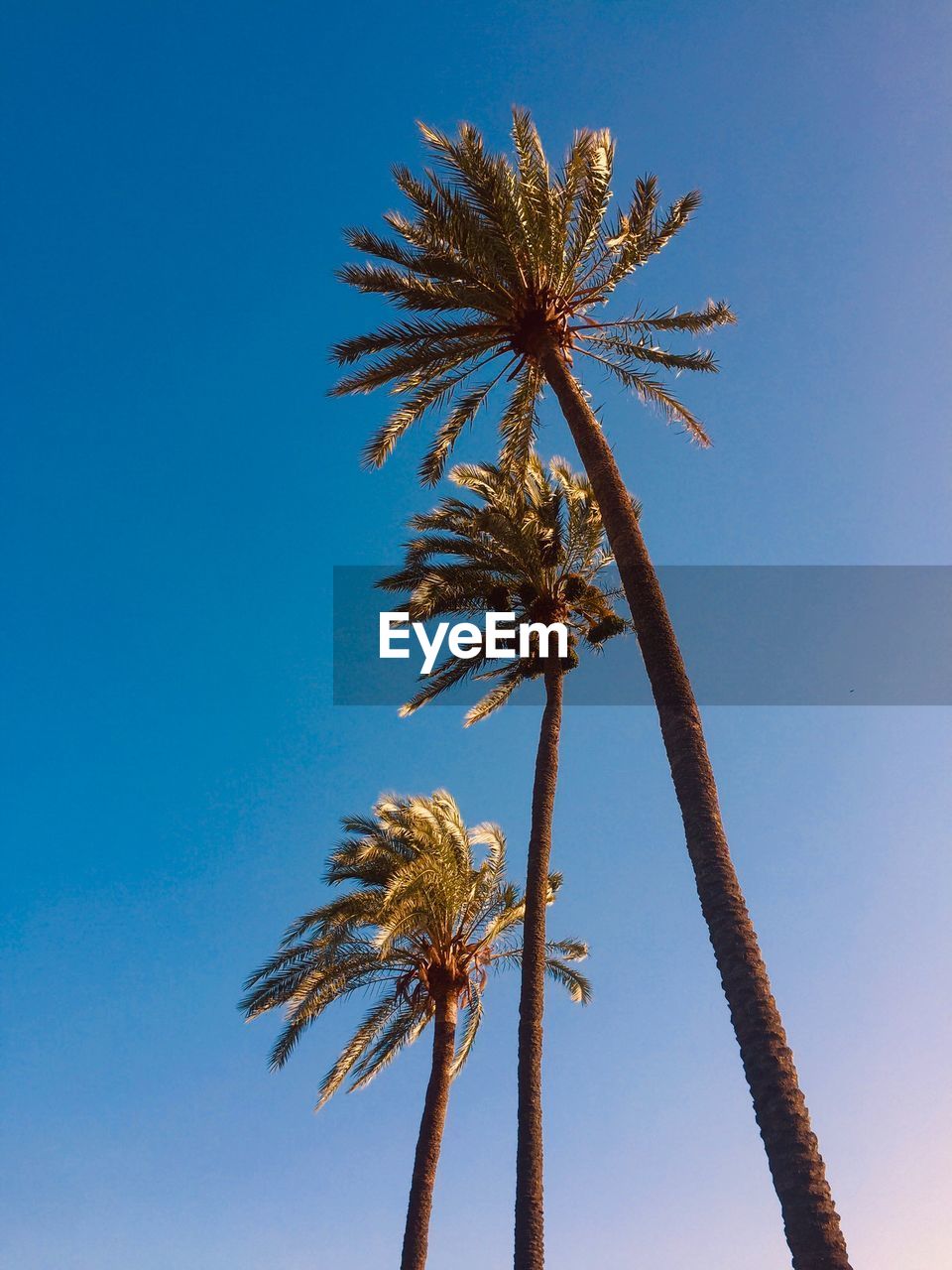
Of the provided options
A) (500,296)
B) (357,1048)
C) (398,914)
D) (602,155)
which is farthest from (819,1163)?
(357,1048)

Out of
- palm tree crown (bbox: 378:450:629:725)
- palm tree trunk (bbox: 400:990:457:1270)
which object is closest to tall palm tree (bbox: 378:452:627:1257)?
palm tree crown (bbox: 378:450:629:725)

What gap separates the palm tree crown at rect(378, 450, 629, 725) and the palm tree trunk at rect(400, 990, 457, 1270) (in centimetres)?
649

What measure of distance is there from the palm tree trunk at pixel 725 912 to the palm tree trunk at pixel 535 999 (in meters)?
7.07

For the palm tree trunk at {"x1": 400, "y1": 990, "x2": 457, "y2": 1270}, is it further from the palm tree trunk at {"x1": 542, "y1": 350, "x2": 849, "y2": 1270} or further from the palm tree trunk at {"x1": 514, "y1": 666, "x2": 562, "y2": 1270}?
the palm tree trunk at {"x1": 542, "y1": 350, "x2": 849, "y2": 1270}

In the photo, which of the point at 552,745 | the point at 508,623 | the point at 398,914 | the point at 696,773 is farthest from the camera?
the point at 508,623

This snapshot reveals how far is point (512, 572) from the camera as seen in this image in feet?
64.8

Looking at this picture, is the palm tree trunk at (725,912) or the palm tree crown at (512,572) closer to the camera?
the palm tree trunk at (725,912)

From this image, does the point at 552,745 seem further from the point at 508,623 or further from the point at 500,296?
the point at 500,296

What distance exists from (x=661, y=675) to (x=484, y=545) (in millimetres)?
9496

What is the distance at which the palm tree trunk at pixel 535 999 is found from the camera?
46.9 ft

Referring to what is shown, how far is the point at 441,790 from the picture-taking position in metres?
22.3

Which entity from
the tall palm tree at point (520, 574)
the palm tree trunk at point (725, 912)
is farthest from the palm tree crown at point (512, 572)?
the palm tree trunk at point (725, 912)

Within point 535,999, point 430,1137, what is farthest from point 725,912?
point 430,1137

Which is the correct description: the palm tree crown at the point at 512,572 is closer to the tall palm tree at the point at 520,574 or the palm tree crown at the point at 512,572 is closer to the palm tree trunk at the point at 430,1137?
the tall palm tree at the point at 520,574
